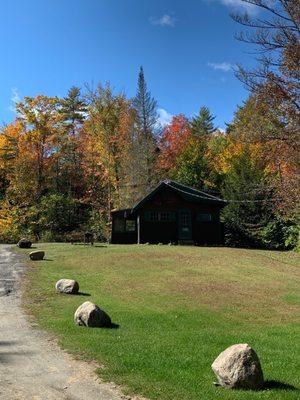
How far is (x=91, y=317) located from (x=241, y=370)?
5.34 metres

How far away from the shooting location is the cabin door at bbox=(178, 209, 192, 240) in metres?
Answer: 37.2

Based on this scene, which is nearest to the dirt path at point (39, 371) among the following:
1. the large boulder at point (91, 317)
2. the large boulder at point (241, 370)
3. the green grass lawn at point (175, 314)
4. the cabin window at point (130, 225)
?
the green grass lawn at point (175, 314)

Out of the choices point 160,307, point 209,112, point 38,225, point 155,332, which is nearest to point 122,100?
point 38,225

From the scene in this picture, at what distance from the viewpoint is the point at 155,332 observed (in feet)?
36.8

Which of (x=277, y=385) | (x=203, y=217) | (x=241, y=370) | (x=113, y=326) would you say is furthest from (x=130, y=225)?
(x=241, y=370)

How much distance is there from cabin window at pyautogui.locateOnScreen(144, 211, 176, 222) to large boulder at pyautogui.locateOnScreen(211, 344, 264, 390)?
3004cm

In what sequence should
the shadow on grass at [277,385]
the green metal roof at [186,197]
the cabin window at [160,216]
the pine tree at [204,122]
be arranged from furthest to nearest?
the pine tree at [204,122]
the cabin window at [160,216]
the green metal roof at [186,197]
the shadow on grass at [277,385]

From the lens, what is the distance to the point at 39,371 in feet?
25.6

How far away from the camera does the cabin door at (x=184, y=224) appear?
1463 inches

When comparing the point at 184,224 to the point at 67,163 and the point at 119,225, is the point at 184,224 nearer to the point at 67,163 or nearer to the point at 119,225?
the point at 119,225

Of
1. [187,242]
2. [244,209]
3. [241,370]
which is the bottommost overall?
[241,370]

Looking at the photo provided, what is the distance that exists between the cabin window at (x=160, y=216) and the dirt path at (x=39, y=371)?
25.3 m

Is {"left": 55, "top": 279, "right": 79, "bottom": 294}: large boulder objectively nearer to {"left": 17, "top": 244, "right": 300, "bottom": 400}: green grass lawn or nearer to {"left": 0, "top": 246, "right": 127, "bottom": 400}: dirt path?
{"left": 17, "top": 244, "right": 300, "bottom": 400}: green grass lawn

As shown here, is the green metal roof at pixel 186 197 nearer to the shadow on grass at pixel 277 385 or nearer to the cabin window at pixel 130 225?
the cabin window at pixel 130 225
